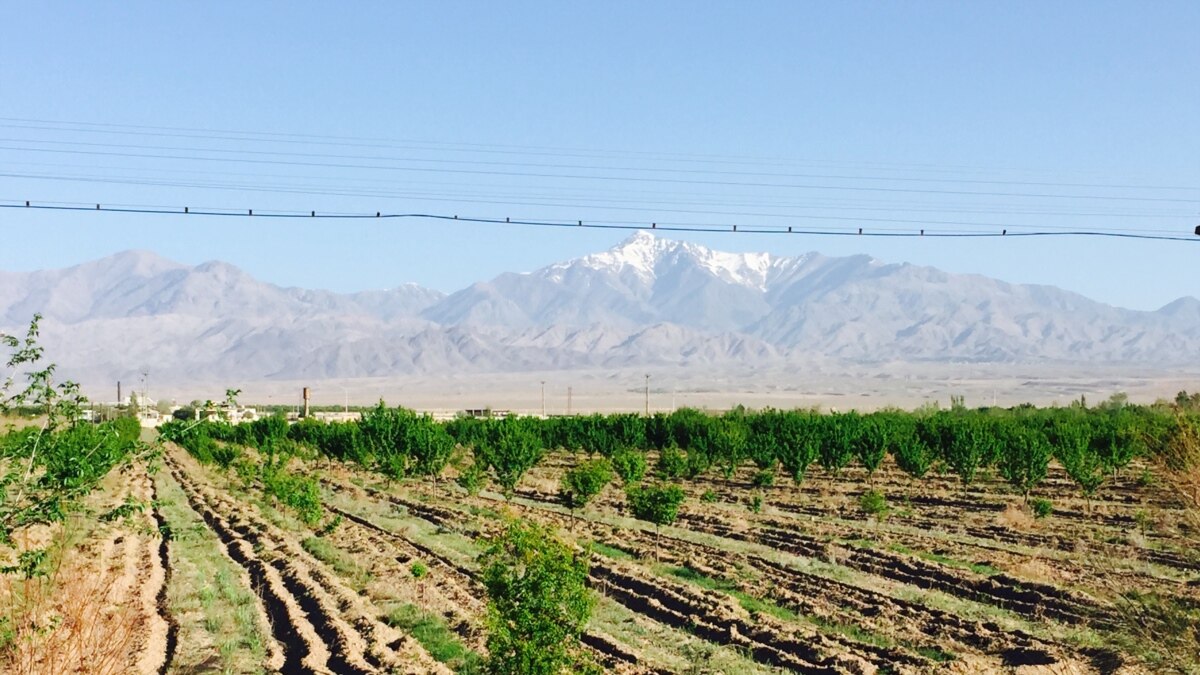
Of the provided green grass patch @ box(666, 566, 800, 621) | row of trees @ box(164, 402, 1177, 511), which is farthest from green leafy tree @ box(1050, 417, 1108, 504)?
green grass patch @ box(666, 566, 800, 621)

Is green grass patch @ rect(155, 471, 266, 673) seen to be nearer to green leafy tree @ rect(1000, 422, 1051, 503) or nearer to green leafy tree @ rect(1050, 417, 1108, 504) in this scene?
green leafy tree @ rect(1050, 417, 1108, 504)

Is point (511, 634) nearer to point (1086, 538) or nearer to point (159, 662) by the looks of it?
point (159, 662)

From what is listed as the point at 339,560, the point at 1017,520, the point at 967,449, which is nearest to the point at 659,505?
the point at 339,560

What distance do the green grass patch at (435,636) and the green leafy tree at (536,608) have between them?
2.47m

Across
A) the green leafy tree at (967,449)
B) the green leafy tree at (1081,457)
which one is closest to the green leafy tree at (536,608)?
the green leafy tree at (1081,457)

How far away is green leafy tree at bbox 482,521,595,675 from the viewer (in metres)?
13.8

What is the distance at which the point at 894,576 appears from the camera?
83.7ft

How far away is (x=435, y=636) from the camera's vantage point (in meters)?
Result: 19.5

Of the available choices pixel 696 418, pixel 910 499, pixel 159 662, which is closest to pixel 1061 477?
pixel 910 499

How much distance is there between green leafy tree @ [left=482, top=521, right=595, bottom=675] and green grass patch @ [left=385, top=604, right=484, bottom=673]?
2465 millimetres

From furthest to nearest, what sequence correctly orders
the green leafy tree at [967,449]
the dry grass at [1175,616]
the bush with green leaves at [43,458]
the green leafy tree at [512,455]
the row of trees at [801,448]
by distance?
the green leafy tree at [967,449] < the row of trees at [801,448] < the green leafy tree at [512,455] < the dry grass at [1175,616] < the bush with green leaves at [43,458]

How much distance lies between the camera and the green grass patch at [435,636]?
17.8 metres

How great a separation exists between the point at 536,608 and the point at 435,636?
6217mm

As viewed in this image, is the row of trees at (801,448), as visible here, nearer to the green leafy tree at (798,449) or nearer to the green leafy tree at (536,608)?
the green leafy tree at (798,449)
